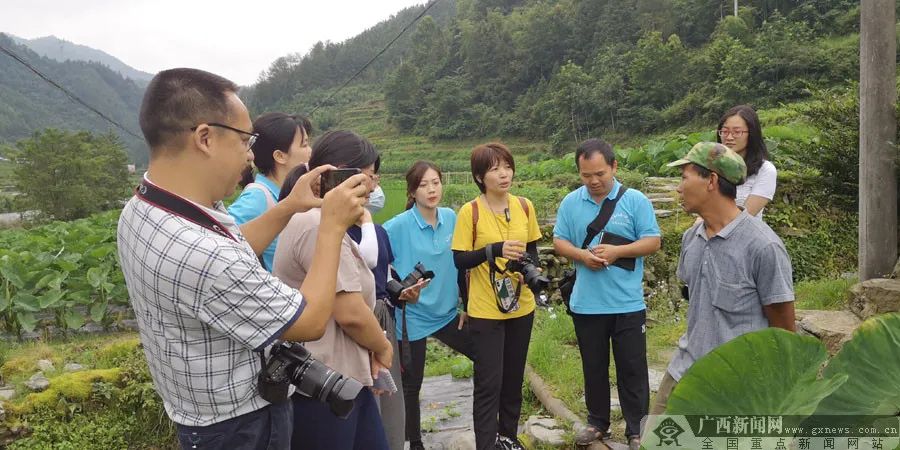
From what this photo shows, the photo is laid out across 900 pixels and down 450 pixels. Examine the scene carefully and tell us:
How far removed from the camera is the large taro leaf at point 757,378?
3.31 feet

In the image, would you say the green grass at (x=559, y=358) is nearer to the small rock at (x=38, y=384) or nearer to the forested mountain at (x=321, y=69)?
the small rock at (x=38, y=384)

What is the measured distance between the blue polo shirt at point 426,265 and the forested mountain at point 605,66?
23.0 metres

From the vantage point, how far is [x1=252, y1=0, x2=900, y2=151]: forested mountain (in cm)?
2869

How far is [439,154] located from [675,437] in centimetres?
4371

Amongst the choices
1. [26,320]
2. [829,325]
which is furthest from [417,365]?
[26,320]

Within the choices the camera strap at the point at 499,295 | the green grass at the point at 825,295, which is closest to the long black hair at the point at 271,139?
the camera strap at the point at 499,295

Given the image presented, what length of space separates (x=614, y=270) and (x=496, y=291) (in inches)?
23.2

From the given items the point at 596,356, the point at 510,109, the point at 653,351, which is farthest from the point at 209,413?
the point at 510,109

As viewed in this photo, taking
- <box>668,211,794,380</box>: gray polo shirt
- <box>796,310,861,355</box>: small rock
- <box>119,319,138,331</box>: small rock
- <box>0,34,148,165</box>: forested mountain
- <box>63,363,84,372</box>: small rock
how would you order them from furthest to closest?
1. <box>0,34,148,165</box>: forested mountain
2. <box>119,319,138,331</box>: small rock
3. <box>63,363,84,372</box>: small rock
4. <box>796,310,861,355</box>: small rock
5. <box>668,211,794,380</box>: gray polo shirt

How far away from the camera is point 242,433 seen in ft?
4.57

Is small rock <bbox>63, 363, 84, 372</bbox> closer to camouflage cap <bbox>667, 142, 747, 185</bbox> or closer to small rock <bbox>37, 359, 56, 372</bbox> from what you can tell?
small rock <bbox>37, 359, 56, 372</bbox>

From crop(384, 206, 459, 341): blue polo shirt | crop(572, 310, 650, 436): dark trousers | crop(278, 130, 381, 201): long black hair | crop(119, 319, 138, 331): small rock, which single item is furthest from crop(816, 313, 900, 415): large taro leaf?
crop(119, 319, 138, 331): small rock

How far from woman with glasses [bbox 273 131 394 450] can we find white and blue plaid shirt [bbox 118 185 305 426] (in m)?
0.32

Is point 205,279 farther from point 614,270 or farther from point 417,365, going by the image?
point 614,270
